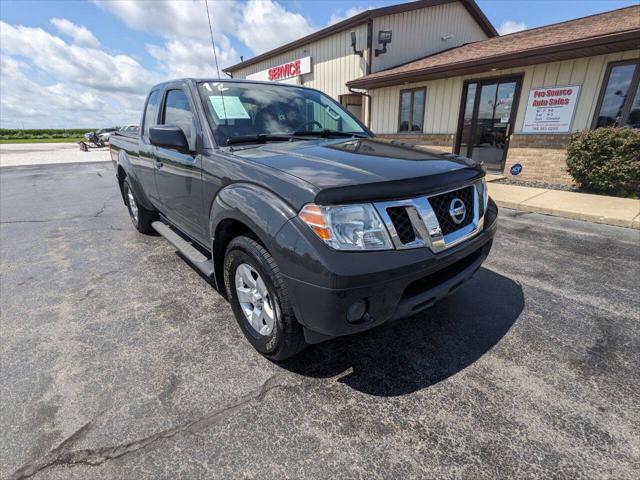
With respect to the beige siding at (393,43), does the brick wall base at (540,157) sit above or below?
below

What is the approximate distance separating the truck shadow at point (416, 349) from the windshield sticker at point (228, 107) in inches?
75.4

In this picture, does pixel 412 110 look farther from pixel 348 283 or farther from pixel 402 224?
pixel 348 283

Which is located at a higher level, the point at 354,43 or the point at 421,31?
the point at 421,31

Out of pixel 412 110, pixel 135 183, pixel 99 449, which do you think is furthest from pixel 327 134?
pixel 412 110

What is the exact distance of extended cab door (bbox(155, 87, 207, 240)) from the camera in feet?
8.82

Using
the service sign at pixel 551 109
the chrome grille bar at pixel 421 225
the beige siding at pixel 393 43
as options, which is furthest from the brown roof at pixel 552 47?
the chrome grille bar at pixel 421 225

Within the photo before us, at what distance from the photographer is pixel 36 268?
3834 millimetres

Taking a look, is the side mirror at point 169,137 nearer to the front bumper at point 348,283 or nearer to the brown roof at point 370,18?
the front bumper at point 348,283

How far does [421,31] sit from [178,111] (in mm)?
13443

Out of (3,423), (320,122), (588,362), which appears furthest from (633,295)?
(3,423)

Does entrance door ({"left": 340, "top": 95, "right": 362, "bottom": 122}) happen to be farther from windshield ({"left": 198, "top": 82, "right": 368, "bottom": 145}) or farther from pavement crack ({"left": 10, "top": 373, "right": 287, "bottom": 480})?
pavement crack ({"left": 10, "top": 373, "right": 287, "bottom": 480})

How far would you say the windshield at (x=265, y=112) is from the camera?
2642 mm

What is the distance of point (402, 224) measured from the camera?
1776mm

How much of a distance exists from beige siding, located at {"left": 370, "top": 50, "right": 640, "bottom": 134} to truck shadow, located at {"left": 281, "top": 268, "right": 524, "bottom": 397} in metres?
7.32
